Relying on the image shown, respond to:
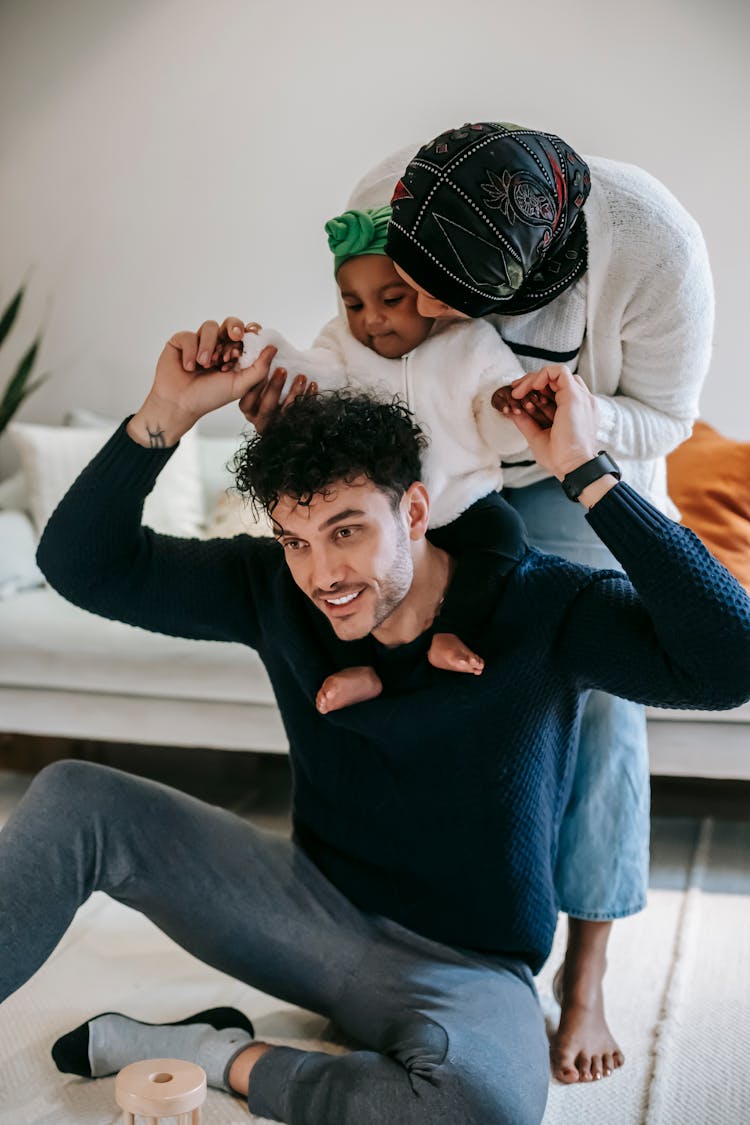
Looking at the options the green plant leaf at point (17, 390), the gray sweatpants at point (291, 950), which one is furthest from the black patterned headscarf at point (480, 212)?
the green plant leaf at point (17, 390)

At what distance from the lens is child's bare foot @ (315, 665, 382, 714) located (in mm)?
1379

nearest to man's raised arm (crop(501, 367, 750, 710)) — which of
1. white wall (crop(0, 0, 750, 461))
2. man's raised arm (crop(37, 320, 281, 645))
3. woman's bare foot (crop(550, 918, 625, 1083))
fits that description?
man's raised arm (crop(37, 320, 281, 645))

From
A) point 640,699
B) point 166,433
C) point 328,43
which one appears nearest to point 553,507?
point 640,699

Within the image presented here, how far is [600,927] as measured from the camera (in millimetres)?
1615

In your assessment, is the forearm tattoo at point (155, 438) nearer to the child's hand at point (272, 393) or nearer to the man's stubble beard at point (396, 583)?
the child's hand at point (272, 393)

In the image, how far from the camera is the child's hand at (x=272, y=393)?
55.6 inches

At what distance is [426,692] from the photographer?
1371 mm

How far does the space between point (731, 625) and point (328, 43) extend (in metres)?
2.53

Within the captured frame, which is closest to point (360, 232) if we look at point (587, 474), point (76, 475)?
point (587, 474)

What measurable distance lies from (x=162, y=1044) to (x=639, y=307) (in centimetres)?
113

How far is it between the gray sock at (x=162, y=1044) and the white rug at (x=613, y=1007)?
1.6 inches

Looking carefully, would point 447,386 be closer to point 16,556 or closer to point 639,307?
point 639,307

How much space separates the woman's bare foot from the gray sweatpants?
19 cm

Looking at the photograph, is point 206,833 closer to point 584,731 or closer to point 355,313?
point 584,731
